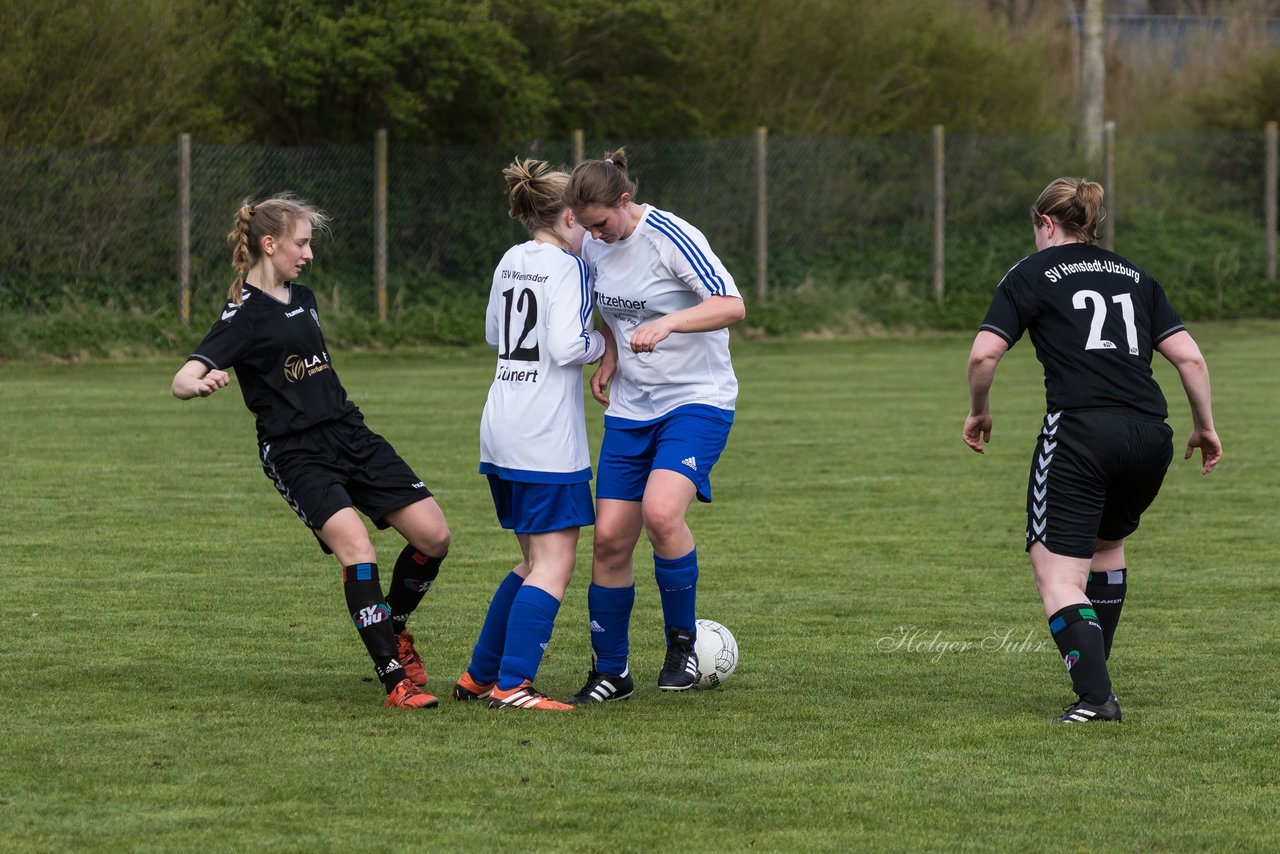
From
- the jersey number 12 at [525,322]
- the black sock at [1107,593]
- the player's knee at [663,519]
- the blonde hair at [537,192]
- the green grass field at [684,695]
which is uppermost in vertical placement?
the blonde hair at [537,192]

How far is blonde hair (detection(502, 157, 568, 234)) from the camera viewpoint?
642cm

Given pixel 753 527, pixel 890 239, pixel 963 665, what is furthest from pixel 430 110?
pixel 963 665

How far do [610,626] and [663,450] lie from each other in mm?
607

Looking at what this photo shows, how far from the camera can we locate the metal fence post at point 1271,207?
30.2 meters

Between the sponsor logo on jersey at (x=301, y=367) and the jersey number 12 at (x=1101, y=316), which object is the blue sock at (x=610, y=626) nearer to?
the sponsor logo on jersey at (x=301, y=367)

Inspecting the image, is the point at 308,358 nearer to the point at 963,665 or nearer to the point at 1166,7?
the point at 963,665

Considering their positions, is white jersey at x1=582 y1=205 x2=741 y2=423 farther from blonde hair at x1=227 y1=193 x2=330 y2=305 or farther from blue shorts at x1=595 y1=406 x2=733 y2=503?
blonde hair at x1=227 y1=193 x2=330 y2=305

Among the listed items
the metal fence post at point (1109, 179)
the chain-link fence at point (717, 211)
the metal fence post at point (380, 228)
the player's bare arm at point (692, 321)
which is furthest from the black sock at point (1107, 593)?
the metal fence post at point (1109, 179)

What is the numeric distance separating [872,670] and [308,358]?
7.37 ft

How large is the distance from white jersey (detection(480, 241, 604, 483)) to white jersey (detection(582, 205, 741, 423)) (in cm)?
17

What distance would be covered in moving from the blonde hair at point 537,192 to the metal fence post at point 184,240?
55.6 feet

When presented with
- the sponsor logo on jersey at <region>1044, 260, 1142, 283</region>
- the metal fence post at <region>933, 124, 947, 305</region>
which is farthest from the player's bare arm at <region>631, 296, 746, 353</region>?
the metal fence post at <region>933, 124, 947, 305</region>

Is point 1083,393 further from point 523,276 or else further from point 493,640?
point 493,640

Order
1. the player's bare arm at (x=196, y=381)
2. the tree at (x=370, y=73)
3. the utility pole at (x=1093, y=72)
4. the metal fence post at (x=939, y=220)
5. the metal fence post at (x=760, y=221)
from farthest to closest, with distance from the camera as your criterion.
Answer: the utility pole at (x=1093, y=72), the metal fence post at (x=939, y=220), the metal fence post at (x=760, y=221), the tree at (x=370, y=73), the player's bare arm at (x=196, y=381)
